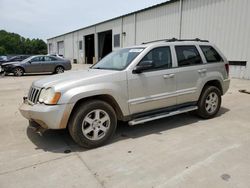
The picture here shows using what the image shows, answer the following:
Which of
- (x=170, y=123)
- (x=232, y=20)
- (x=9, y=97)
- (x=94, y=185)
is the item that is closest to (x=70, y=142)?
(x=94, y=185)

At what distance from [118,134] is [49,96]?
154 centimetres

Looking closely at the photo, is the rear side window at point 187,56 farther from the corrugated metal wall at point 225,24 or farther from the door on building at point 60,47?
the door on building at point 60,47

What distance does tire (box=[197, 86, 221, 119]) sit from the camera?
509 centimetres

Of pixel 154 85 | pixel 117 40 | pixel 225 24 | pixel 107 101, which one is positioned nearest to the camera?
pixel 107 101

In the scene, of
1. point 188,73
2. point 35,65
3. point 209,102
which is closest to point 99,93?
point 188,73

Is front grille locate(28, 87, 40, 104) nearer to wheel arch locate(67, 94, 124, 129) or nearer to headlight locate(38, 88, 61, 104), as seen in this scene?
headlight locate(38, 88, 61, 104)

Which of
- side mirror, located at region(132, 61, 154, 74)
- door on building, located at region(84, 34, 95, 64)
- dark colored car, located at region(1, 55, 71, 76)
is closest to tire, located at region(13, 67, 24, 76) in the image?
dark colored car, located at region(1, 55, 71, 76)

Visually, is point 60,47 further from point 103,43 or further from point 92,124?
point 92,124

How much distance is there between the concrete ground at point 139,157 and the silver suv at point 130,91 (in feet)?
1.16

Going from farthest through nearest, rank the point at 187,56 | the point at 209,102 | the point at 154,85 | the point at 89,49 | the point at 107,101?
the point at 89,49
the point at 209,102
the point at 187,56
the point at 154,85
the point at 107,101

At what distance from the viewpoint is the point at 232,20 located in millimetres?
11820

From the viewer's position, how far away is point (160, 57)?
14.7ft

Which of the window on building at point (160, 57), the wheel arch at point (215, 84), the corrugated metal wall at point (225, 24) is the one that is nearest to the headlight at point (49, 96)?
the window on building at point (160, 57)

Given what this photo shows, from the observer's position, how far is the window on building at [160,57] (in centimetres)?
436
